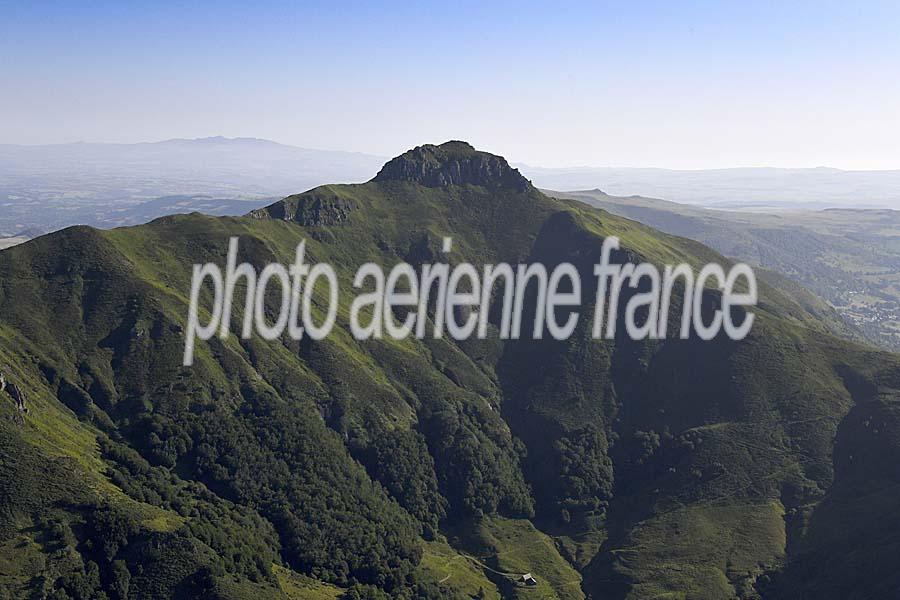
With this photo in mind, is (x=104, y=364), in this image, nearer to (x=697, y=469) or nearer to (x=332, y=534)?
(x=332, y=534)

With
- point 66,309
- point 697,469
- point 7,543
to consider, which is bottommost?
point 697,469

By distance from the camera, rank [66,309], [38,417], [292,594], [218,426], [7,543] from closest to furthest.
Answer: [7,543]
[292,594]
[38,417]
[218,426]
[66,309]

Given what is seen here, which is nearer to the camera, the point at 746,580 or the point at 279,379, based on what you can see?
the point at 746,580

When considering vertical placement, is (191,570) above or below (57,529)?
below

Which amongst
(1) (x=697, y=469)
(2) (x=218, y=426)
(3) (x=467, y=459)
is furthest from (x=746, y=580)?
(2) (x=218, y=426)

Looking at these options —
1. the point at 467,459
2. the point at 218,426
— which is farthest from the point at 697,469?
the point at 218,426

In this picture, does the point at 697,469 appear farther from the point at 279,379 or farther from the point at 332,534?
the point at 279,379

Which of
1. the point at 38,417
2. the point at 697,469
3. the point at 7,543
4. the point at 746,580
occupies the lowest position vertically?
the point at 746,580

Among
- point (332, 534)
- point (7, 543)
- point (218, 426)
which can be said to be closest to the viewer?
point (7, 543)

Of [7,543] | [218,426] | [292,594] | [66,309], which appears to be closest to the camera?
[7,543]
